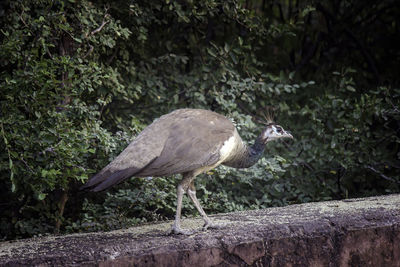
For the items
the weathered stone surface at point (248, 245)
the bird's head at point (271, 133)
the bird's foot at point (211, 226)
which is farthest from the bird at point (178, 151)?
the bird's head at point (271, 133)

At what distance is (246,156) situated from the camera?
403 centimetres

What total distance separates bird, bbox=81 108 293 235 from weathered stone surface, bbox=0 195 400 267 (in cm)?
31

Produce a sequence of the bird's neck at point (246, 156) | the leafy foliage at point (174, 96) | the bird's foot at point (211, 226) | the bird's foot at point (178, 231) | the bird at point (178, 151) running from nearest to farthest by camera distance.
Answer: the bird at point (178, 151) → the bird's foot at point (178, 231) → the bird's foot at point (211, 226) → the leafy foliage at point (174, 96) → the bird's neck at point (246, 156)

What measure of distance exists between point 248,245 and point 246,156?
1057 mm

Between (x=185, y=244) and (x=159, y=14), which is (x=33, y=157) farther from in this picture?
(x=159, y=14)

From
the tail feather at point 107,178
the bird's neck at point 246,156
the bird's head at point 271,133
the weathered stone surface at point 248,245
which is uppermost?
the bird's head at point 271,133

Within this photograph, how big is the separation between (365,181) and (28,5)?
3856 mm

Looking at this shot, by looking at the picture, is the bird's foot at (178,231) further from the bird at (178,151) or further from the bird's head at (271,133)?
the bird's head at (271,133)

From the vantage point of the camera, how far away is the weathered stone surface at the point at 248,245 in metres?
2.89

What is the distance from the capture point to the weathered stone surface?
114 inches

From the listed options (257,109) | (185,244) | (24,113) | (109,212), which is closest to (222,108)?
(257,109)

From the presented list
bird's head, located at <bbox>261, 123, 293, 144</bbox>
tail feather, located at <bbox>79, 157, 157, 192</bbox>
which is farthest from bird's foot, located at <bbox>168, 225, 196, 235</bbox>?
bird's head, located at <bbox>261, 123, 293, 144</bbox>

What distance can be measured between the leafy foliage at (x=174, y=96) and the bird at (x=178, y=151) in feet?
1.90

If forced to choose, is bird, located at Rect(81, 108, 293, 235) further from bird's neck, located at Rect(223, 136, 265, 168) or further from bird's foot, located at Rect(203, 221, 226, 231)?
bird's neck, located at Rect(223, 136, 265, 168)
